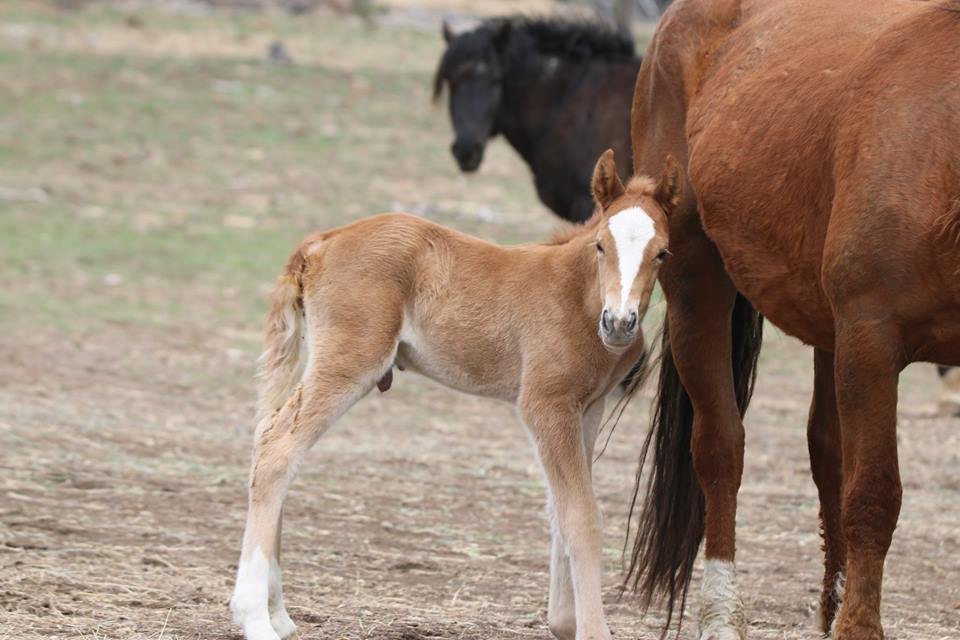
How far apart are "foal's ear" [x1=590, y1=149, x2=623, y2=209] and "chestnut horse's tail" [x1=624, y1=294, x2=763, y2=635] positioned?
115cm

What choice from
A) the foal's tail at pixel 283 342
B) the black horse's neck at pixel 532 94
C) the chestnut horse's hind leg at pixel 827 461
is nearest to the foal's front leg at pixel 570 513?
the foal's tail at pixel 283 342

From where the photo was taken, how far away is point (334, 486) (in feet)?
23.4

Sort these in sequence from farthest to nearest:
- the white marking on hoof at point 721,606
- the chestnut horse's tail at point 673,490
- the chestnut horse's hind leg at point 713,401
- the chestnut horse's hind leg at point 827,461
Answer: the chestnut horse's tail at point 673,490 < the chestnut horse's hind leg at point 827,461 < the chestnut horse's hind leg at point 713,401 < the white marking on hoof at point 721,606

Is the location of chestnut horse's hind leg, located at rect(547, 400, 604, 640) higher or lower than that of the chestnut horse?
lower

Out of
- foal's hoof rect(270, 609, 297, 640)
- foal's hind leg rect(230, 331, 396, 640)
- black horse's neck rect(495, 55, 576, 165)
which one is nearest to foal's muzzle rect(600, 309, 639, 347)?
foal's hind leg rect(230, 331, 396, 640)

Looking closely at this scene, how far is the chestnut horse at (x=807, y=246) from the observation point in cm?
404

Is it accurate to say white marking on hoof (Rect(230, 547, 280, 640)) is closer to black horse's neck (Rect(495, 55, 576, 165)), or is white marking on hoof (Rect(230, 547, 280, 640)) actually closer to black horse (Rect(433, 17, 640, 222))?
black horse (Rect(433, 17, 640, 222))

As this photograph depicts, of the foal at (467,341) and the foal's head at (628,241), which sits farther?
the foal at (467,341)

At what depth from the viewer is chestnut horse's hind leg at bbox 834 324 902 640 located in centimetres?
409

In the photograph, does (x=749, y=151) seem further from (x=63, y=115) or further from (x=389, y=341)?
(x=63, y=115)

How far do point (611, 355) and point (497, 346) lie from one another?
1.20ft

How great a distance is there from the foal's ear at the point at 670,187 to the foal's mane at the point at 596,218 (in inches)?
0.9

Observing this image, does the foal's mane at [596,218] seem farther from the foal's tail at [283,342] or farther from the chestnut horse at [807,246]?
the foal's tail at [283,342]

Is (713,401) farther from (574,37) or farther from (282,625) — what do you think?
(574,37)
